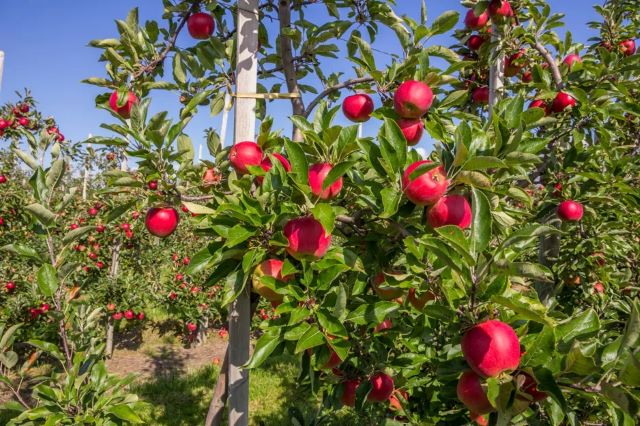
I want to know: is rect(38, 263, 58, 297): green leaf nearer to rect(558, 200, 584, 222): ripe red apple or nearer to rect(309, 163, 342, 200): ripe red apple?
rect(309, 163, 342, 200): ripe red apple

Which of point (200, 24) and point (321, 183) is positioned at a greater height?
point (200, 24)

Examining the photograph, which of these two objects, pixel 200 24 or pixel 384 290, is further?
pixel 200 24

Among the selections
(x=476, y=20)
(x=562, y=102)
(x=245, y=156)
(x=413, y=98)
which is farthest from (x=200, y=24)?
(x=562, y=102)

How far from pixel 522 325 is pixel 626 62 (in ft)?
5.81

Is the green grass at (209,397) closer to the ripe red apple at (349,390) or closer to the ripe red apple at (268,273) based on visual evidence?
the ripe red apple at (349,390)

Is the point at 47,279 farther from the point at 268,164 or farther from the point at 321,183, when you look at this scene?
the point at 321,183

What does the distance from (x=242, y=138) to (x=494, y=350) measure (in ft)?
3.38

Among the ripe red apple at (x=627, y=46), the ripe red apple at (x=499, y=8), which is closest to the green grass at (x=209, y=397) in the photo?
the ripe red apple at (x=499, y=8)

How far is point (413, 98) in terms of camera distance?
1213 millimetres

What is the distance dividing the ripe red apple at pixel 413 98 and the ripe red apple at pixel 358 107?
0.31 m

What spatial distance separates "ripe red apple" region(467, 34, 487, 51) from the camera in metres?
2.67

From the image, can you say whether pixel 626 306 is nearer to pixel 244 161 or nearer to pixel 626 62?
pixel 626 62

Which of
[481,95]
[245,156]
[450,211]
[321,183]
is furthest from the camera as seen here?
[481,95]

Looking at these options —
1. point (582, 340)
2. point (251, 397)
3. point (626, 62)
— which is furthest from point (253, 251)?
point (251, 397)
